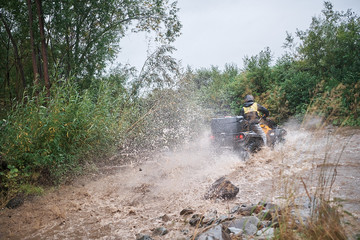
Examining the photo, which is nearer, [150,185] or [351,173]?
[351,173]

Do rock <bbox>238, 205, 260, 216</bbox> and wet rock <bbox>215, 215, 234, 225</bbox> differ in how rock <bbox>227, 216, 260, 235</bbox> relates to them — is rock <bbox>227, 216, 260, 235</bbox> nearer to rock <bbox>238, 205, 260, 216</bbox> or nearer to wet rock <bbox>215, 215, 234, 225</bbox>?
wet rock <bbox>215, 215, 234, 225</bbox>

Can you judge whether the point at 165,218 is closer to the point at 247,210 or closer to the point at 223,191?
the point at 223,191

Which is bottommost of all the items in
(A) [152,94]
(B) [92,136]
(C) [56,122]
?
(B) [92,136]

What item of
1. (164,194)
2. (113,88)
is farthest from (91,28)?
(164,194)

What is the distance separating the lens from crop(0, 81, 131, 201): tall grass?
5098 millimetres

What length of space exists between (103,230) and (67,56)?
8.66 m

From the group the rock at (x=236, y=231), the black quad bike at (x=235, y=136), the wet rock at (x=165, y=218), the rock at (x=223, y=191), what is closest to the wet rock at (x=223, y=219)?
the rock at (x=236, y=231)

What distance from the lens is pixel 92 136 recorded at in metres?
5.98

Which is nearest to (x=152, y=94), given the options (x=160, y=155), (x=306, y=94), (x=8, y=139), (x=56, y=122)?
(x=160, y=155)

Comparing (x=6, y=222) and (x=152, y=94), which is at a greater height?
(x=152, y=94)

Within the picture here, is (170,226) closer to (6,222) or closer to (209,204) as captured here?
(209,204)

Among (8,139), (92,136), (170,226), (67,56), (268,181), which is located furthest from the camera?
(67,56)

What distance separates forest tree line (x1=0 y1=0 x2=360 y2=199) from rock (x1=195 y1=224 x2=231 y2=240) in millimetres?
1793

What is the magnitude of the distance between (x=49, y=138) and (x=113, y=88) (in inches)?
104
